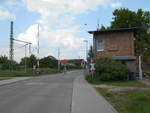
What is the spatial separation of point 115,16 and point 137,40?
6394 millimetres

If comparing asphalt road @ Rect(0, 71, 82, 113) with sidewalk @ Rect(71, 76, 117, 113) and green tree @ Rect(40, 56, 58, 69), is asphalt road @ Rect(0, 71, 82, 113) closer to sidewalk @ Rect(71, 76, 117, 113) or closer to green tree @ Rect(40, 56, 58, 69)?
sidewalk @ Rect(71, 76, 117, 113)

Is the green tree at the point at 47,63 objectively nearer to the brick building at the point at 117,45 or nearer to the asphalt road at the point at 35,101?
the brick building at the point at 117,45

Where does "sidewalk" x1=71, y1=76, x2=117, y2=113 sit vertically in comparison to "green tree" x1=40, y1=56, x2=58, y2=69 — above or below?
below

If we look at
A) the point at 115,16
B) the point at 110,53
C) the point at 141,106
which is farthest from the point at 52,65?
the point at 141,106

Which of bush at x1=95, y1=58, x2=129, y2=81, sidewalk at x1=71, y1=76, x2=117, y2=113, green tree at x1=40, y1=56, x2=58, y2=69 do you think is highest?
green tree at x1=40, y1=56, x2=58, y2=69

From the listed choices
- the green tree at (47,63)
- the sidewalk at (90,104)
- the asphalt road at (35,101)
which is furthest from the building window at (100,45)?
the green tree at (47,63)

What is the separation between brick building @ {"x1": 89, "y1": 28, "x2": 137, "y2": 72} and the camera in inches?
1150

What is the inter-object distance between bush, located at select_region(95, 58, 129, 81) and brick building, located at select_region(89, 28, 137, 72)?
11.5ft

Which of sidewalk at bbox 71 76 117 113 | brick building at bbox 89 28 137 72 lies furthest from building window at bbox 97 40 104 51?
sidewalk at bbox 71 76 117 113

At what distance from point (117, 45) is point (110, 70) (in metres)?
Answer: 6.06

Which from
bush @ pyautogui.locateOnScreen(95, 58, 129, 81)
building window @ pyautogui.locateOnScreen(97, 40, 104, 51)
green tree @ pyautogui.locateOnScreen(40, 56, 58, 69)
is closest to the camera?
bush @ pyautogui.locateOnScreen(95, 58, 129, 81)

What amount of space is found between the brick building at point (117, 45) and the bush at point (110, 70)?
3.51m

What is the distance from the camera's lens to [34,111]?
908 cm

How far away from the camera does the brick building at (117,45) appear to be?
29217mm
